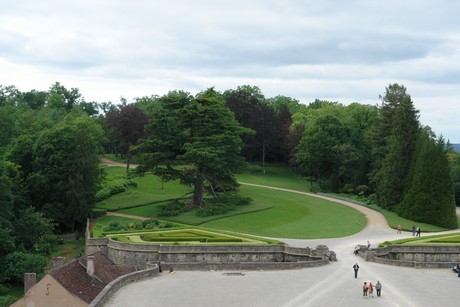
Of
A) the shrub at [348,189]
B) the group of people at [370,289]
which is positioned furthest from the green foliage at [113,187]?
the group of people at [370,289]

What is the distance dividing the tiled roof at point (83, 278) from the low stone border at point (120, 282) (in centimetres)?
188

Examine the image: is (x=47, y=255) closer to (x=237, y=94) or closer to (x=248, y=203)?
(x=248, y=203)

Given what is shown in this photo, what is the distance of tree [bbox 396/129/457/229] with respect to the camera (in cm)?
6141

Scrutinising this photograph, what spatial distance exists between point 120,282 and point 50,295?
4.13 m

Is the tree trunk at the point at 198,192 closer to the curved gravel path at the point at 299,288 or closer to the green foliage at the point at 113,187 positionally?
the green foliage at the point at 113,187

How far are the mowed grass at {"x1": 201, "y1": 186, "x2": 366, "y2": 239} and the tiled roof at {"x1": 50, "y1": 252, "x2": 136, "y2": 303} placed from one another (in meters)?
20.2

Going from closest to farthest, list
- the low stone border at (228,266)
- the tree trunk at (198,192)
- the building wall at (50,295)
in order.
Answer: the building wall at (50,295) → the low stone border at (228,266) → the tree trunk at (198,192)

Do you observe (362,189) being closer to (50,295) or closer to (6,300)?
(6,300)

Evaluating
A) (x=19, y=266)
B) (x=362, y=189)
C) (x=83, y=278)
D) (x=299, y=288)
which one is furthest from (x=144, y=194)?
(x=299, y=288)

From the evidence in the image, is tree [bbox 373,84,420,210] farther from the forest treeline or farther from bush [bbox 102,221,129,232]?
bush [bbox 102,221,129,232]

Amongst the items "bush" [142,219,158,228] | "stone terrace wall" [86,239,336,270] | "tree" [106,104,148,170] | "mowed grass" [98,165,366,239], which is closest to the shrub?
"mowed grass" [98,165,366,239]

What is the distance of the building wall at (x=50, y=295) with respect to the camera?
33.5 meters

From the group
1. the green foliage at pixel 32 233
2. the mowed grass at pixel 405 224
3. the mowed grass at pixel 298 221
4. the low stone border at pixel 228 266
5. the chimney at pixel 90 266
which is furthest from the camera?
the mowed grass at pixel 405 224

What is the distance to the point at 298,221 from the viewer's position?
202 ft
